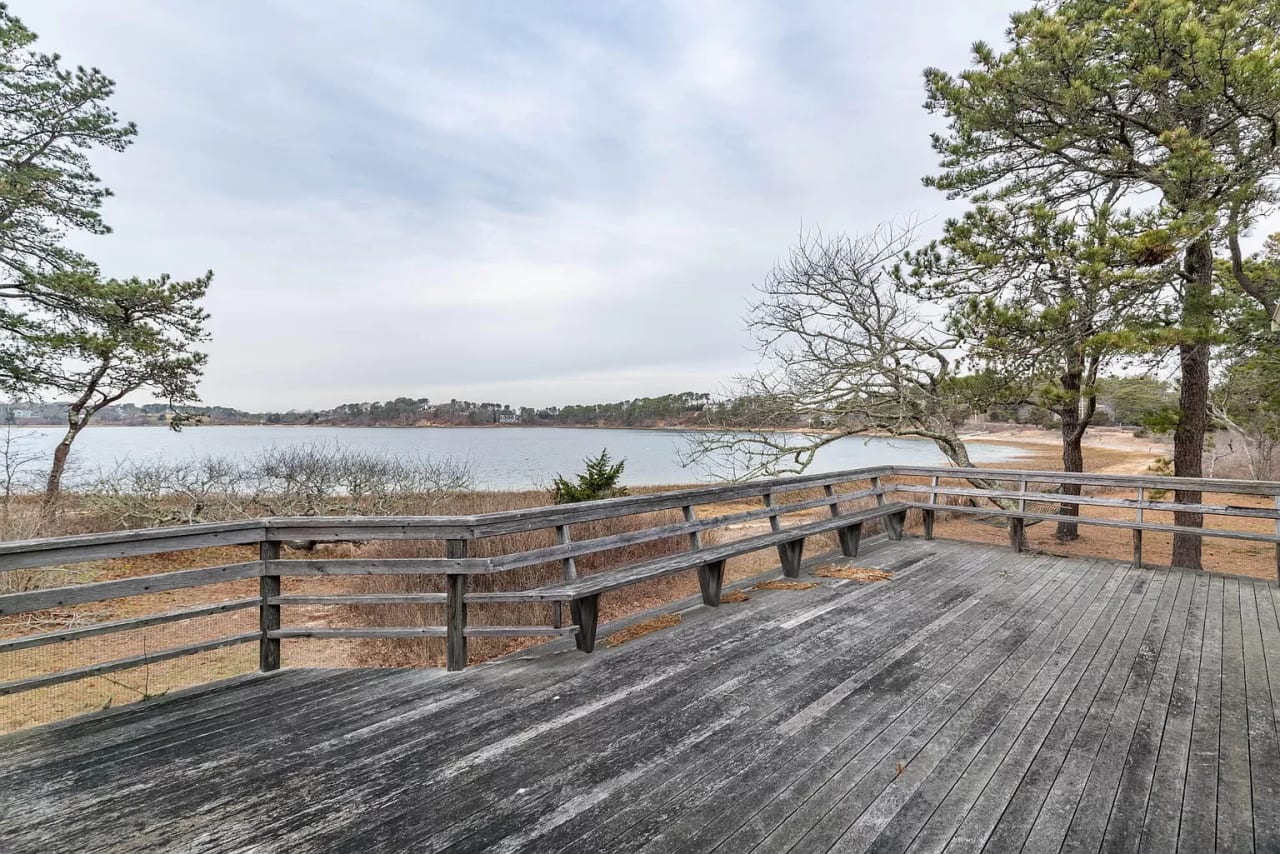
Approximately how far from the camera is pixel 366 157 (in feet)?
34.5

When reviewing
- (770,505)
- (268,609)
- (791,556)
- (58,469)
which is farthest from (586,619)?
(58,469)

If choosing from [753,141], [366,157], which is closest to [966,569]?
[753,141]

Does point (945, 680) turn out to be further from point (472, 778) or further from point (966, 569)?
point (966, 569)

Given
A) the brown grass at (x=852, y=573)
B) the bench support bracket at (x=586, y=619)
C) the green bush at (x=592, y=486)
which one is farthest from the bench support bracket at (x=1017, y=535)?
the green bush at (x=592, y=486)

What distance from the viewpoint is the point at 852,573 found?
5.24 meters

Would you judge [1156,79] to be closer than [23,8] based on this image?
Yes

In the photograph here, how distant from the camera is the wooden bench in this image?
3.24 metres

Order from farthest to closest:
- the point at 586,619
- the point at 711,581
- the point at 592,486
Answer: the point at 592,486, the point at 711,581, the point at 586,619

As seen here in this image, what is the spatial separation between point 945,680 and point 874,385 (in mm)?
8423

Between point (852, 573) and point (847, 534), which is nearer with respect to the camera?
point (852, 573)

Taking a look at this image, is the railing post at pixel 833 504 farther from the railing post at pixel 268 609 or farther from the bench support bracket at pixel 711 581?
the railing post at pixel 268 609

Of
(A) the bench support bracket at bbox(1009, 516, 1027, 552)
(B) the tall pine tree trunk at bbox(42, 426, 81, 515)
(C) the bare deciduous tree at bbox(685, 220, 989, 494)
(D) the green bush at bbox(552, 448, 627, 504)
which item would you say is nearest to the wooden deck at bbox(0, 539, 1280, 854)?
(A) the bench support bracket at bbox(1009, 516, 1027, 552)

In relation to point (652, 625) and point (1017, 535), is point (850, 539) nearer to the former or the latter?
point (1017, 535)

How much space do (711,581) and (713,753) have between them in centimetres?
200
